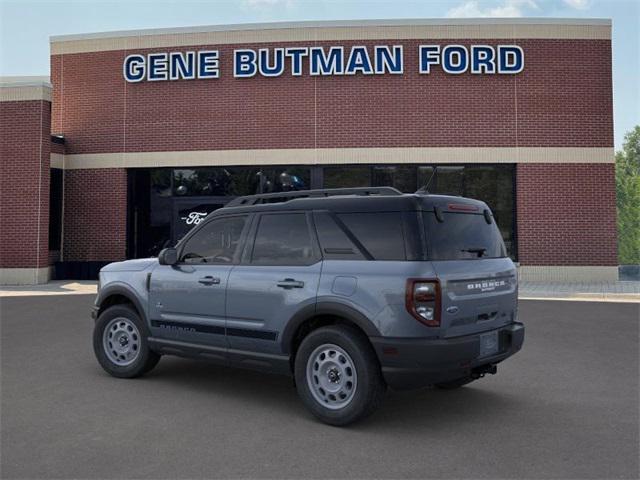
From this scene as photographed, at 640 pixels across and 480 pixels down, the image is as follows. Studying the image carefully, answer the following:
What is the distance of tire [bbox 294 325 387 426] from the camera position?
4.55 m

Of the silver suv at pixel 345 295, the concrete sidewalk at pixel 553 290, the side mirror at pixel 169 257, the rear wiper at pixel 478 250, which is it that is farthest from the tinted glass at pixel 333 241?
the concrete sidewalk at pixel 553 290

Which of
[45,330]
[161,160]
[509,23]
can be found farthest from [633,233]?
[45,330]

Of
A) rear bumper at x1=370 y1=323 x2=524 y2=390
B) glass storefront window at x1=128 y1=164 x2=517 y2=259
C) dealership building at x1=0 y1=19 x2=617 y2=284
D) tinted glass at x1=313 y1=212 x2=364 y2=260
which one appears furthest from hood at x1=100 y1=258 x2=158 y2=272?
dealership building at x1=0 y1=19 x2=617 y2=284

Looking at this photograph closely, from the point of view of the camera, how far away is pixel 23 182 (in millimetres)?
17406

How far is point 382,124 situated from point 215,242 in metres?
12.7

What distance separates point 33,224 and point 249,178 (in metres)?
6.75

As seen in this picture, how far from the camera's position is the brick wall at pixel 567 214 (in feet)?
57.1

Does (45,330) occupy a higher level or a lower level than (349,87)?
lower

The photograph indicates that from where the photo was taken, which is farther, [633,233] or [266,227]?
[633,233]

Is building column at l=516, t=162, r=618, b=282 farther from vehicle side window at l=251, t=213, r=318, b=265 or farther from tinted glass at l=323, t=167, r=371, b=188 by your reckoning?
vehicle side window at l=251, t=213, r=318, b=265

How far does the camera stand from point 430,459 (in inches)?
156

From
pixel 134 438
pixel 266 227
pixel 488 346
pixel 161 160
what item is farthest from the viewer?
pixel 161 160

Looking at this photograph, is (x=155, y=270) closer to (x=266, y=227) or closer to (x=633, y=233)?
(x=266, y=227)

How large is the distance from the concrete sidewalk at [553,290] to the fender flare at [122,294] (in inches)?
359
